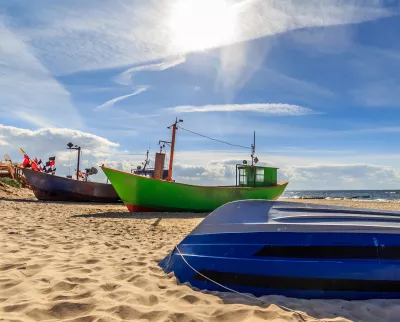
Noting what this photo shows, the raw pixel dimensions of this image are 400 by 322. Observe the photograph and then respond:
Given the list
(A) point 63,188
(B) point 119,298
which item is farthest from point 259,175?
(B) point 119,298

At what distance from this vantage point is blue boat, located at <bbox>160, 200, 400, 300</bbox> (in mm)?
3541

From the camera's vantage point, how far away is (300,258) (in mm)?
3643

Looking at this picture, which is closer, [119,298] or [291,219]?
[119,298]

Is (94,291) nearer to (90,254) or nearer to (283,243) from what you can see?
(90,254)

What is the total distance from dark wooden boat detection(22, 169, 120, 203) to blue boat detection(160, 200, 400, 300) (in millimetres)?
20522

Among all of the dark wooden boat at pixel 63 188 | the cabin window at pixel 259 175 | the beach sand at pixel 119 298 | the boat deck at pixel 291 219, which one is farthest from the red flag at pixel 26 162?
the boat deck at pixel 291 219

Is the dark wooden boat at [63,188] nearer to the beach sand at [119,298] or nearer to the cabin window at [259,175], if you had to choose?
the cabin window at [259,175]

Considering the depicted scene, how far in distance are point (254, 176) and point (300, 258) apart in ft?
54.7

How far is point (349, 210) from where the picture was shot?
4863mm

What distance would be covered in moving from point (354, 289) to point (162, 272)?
2.41m

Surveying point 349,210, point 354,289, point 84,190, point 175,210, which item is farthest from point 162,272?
point 84,190

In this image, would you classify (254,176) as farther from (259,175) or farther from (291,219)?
(291,219)

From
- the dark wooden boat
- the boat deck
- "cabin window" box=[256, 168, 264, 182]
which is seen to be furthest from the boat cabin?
the boat deck

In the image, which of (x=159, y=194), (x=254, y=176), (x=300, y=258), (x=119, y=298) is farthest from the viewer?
(x=254, y=176)
